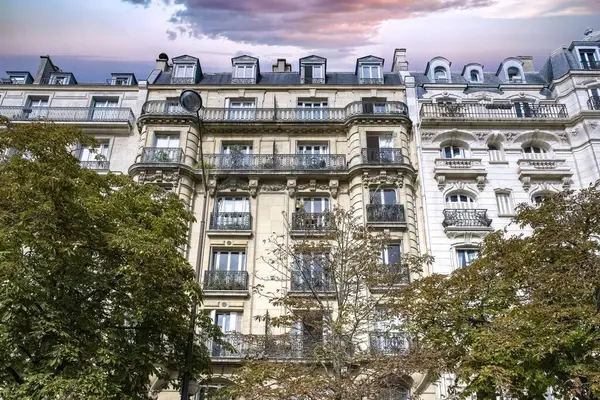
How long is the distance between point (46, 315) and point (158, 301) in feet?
7.56

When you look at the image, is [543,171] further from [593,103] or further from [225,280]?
[225,280]

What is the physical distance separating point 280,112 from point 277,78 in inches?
133

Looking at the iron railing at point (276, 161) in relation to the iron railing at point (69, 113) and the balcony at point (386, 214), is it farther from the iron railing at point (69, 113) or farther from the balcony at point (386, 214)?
the iron railing at point (69, 113)

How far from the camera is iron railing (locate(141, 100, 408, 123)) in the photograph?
22688 mm

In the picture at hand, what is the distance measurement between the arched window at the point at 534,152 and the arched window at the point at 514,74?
476cm

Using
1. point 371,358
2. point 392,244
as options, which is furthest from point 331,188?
point 371,358

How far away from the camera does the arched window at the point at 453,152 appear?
22.0m

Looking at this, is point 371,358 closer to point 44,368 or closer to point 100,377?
point 100,377

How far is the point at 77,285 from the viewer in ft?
35.8

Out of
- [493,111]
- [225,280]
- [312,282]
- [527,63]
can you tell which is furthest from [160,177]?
[527,63]

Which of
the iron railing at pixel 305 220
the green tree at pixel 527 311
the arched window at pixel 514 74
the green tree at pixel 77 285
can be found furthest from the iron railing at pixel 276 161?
the arched window at pixel 514 74

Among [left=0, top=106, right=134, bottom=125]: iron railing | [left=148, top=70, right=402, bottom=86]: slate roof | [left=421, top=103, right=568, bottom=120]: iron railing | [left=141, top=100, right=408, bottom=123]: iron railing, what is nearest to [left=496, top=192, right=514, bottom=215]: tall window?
[left=421, top=103, right=568, bottom=120]: iron railing

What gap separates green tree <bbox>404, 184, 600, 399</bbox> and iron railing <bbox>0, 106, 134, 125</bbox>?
53.3 ft

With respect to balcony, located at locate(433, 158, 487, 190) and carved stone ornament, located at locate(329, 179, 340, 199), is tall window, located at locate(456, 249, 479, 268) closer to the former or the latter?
balcony, located at locate(433, 158, 487, 190)
